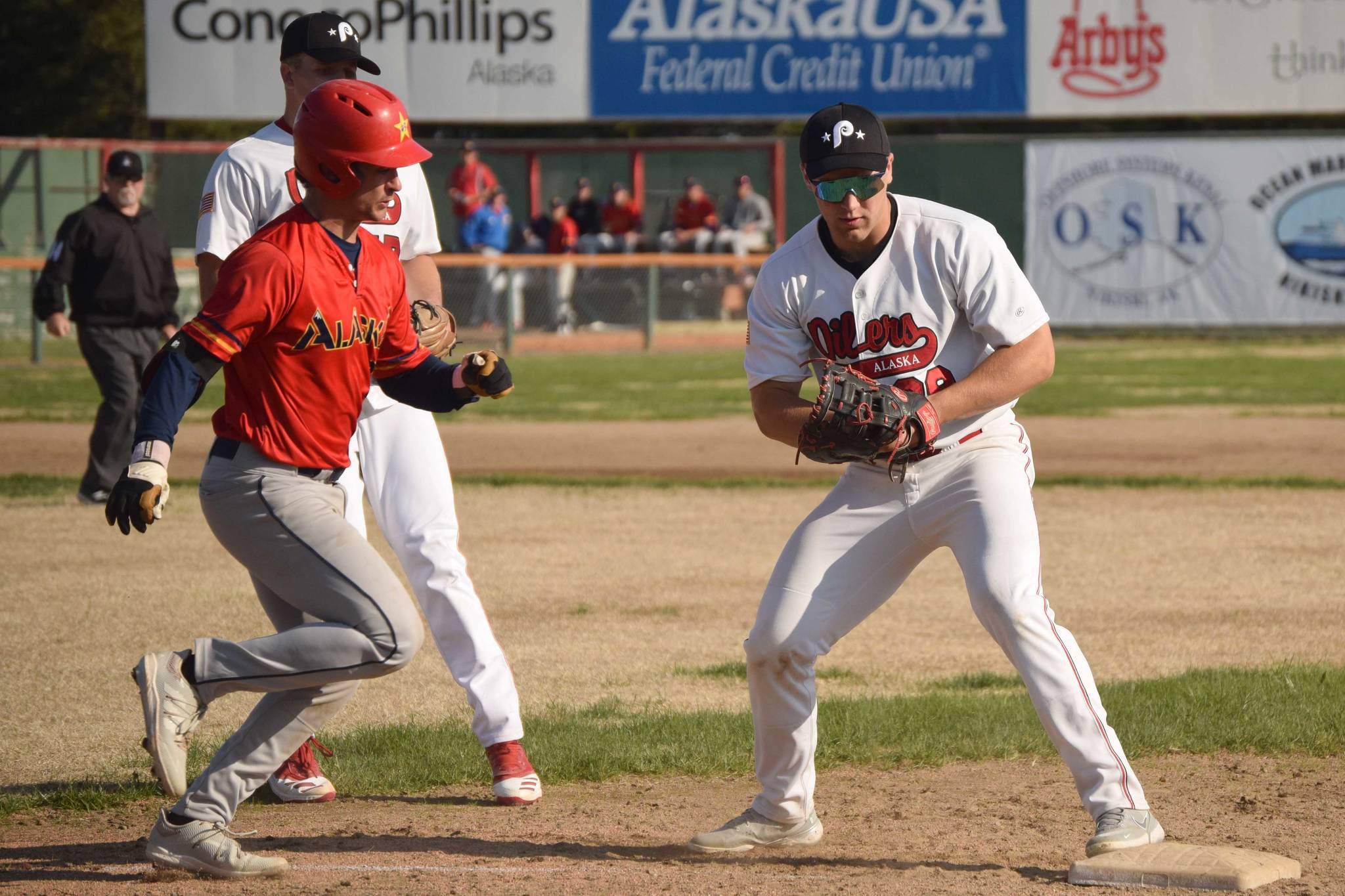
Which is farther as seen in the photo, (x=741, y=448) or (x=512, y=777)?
(x=741, y=448)

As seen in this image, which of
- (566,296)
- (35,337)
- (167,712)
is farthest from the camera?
(566,296)

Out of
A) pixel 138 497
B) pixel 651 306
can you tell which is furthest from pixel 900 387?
pixel 651 306

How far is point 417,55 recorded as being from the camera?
84.8 feet

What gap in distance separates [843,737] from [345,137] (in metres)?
2.72

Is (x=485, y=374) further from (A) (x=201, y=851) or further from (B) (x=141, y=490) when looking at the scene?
(A) (x=201, y=851)

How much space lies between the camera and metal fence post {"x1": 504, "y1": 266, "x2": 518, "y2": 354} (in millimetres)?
20594

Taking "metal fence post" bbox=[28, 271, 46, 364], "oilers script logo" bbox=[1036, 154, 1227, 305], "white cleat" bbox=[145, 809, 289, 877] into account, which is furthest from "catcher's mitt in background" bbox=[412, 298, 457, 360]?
"oilers script logo" bbox=[1036, 154, 1227, 305]

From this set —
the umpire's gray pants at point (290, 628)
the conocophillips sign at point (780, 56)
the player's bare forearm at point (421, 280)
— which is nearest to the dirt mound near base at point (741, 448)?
the player's bare forearm at point (421, 280)

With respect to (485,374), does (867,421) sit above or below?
below

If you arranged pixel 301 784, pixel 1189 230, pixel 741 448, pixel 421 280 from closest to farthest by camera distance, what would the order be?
pixel 301 784
pixel 421 280
pixel 741 448
pixel 1189 230

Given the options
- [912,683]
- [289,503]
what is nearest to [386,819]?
[289,503]

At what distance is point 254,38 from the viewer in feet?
85.5

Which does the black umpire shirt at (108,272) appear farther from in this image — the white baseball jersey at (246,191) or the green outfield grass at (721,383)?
the white baseball jersey at (246,191)

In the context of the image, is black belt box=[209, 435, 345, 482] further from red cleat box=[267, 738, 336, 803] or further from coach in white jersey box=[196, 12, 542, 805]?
red cleat box=[267, 738, 336, 803]
